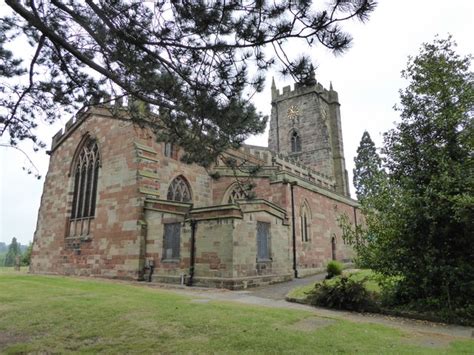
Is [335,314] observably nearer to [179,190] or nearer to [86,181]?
[179,190]

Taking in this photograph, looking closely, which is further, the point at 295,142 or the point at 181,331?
the point at 295,142

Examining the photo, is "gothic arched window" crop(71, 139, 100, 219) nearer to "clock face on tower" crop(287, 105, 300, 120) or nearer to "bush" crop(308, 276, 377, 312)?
"bush" crop(308, 276, 377, 312)

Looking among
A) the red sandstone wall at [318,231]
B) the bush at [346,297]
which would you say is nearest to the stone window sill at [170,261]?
the bush at [346,297]

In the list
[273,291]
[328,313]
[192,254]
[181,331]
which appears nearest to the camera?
[181,331]

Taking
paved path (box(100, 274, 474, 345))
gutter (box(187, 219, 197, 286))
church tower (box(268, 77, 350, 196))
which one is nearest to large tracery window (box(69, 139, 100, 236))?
paved path (box(100, 274, 474, 345))

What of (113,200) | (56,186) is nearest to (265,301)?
(113,200)

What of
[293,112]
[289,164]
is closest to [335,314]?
[289,164]

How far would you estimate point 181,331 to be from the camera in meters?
6.24

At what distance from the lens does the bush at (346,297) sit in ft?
30.8

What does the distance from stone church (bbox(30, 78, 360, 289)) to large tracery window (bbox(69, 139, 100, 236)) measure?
6 cm

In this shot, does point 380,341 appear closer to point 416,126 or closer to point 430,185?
point 430,185

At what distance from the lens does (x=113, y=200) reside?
1764 cm

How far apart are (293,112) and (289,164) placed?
51.9 feet

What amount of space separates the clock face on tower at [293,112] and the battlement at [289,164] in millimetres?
9951
